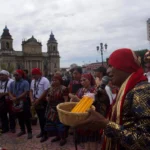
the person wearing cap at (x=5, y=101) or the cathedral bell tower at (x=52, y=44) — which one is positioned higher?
the cathedral bell tower at (x=52, y=44)

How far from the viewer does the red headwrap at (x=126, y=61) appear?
1.79 m

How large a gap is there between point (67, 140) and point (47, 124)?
26.7 inches

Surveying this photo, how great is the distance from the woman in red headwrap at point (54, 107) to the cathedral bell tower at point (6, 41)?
74.2 m

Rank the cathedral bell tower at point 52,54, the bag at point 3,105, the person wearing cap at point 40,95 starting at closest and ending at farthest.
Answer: the person wearing cap at point 40,95 → the bag at point 3,105 → the cathedral bell tower at point 52,54

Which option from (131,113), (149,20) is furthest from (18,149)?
(149,20)

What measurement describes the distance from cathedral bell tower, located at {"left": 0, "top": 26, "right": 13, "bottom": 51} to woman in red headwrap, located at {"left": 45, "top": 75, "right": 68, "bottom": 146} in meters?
74.2

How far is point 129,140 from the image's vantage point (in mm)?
1491

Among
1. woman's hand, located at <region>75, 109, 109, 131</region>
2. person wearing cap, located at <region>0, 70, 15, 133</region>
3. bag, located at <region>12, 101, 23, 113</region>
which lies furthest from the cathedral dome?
woman's hand, located at <region>75, 109, 109, 131</region>

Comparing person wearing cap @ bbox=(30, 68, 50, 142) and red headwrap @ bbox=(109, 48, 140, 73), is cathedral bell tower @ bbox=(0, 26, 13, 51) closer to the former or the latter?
person wearing cap @ bbox=(30, 68, 50, 142)

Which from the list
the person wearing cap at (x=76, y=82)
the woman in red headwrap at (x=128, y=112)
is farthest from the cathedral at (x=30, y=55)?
the woman in red headwrap at (x=128, y=112)

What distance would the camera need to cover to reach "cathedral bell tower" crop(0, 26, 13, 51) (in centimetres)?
7619

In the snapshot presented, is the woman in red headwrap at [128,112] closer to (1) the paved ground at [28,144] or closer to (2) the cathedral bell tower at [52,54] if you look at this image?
(1) the paved ground at [28,144]

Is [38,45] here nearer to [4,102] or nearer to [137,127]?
[4,102]

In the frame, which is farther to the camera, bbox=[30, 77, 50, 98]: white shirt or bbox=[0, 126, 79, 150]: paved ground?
bbox=[30, 77, 50, 98]: white shirt
